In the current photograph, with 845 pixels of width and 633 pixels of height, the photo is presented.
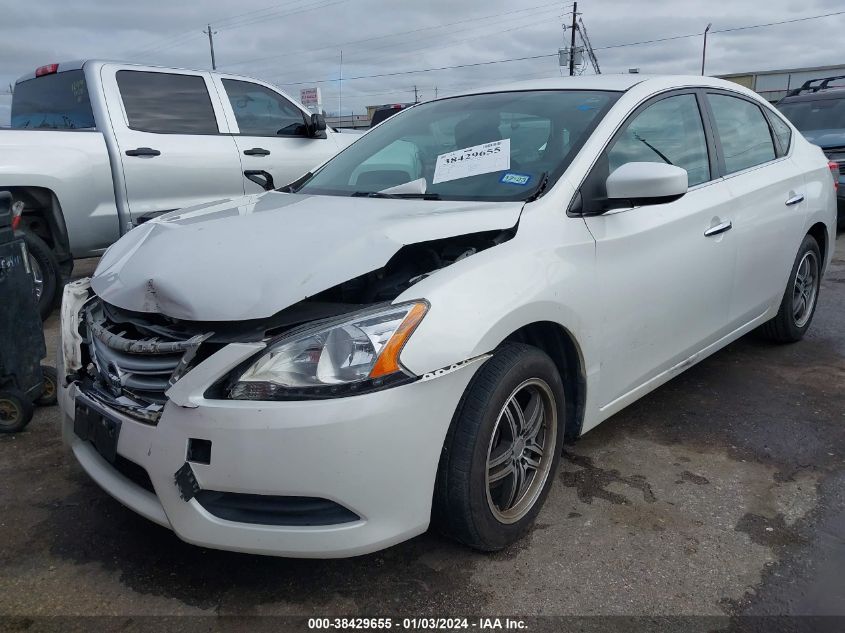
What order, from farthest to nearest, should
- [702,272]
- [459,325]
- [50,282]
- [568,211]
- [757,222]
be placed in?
1. [50,282]
2. [757,222]
3. [702,272]
4. [568,211]
5. [459,325]

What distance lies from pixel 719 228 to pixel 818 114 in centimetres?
855

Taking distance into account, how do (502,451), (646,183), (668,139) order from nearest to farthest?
(502,451) → (646,183) → (668,139)

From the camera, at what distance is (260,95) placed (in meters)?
6.62

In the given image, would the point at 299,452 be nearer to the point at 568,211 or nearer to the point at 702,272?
the point at 568,211

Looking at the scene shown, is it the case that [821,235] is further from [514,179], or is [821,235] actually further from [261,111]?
[261,111]

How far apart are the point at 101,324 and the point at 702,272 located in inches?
102

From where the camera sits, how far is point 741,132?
3.97 meters

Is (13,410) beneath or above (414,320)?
beneath

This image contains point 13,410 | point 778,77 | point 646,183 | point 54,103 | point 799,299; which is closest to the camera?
point 646,183

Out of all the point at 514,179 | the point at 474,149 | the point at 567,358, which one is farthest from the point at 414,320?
the point at 474,149

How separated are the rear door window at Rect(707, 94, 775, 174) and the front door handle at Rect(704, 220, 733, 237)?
36cm

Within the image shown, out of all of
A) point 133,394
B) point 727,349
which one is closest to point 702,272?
point 727,349

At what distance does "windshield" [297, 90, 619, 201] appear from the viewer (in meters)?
Answer: 2.91

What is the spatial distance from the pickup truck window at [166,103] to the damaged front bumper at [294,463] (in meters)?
4.25
